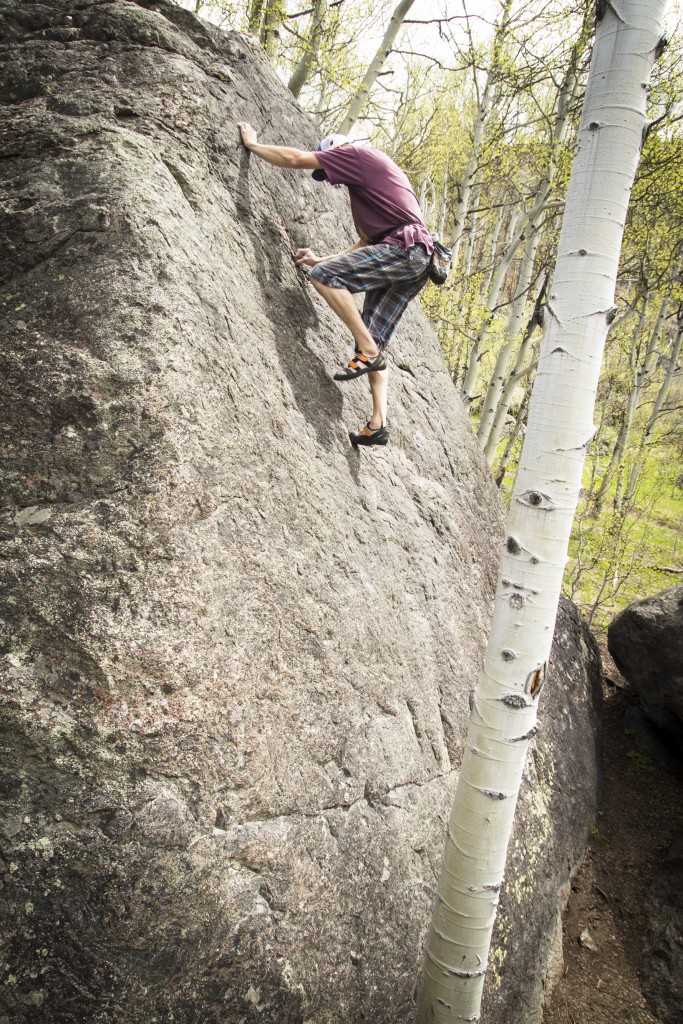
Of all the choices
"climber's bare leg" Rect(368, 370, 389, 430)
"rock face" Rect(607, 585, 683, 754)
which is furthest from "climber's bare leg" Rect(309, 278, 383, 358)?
"rock face" Rect(607, 585, 683, 754)

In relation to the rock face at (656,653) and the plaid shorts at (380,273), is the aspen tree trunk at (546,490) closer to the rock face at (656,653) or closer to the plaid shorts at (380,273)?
the plaid shorts at (380,273)

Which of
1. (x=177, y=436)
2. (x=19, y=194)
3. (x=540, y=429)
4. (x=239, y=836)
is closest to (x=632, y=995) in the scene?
(x=239, y=836)

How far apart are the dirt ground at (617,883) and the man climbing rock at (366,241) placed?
14.5 ft

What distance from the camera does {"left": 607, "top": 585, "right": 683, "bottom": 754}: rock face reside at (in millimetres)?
6117

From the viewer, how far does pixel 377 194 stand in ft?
12.8

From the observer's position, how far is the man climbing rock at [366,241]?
12.6ft

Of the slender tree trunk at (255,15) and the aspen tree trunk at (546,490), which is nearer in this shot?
the aspen tree trunk at (546,490)

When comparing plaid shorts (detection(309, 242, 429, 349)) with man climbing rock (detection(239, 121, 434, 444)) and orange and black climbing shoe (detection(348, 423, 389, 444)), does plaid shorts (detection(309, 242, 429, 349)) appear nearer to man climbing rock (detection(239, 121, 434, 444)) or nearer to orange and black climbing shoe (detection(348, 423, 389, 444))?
man climbing rock (detection(239, 121, 434, 444))

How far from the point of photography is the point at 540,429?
253cm

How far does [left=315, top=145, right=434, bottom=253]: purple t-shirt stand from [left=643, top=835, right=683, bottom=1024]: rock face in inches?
226

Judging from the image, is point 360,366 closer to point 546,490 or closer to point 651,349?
point 546,490

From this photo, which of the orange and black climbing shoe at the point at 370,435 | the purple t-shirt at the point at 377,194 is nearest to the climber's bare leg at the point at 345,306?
the purple t-shirt at the point at 377,194

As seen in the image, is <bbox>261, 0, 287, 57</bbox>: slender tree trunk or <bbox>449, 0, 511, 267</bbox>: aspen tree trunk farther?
<bbox>449, 0, 511, 267</bbox>: aspen tree trunk

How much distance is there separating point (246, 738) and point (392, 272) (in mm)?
3083
